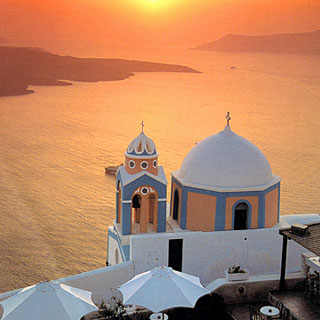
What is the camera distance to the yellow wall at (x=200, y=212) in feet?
58.0

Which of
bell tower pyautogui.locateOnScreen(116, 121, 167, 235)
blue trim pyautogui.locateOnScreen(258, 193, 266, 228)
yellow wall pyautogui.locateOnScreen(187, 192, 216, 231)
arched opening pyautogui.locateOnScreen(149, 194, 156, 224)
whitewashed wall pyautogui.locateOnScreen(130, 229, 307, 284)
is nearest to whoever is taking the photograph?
whitewashed wall pyautogui.locateOnScreen(130, 229, 307, 284)

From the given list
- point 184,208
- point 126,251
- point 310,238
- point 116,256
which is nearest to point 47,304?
point 126,251

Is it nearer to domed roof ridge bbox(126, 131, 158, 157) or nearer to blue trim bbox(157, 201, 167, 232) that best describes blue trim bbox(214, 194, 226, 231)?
blue trim bbox(157, 201, 167, 232)

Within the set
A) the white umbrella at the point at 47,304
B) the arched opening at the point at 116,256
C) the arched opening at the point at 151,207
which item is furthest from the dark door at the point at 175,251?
the white umbrella at the point at 47,304

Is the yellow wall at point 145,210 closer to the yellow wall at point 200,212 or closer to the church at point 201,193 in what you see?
the church at point 201,193

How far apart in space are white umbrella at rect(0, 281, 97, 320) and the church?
5503 mm

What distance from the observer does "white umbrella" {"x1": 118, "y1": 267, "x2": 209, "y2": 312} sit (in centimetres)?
1216

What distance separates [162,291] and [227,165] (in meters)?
6.52

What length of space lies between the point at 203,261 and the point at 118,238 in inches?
121

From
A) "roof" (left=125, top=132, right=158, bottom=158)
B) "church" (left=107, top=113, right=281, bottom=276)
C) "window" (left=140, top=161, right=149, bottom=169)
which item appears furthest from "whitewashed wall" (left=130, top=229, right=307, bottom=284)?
"roof" (left=125, top=132, right=158, bottom=158)

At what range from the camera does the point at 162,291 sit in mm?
12375

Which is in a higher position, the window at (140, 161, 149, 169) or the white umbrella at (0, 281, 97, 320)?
the window at (140, 161, 149, 169)

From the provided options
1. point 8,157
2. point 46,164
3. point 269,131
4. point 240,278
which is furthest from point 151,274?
point 269,131

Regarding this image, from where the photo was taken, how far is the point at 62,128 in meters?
60.5
